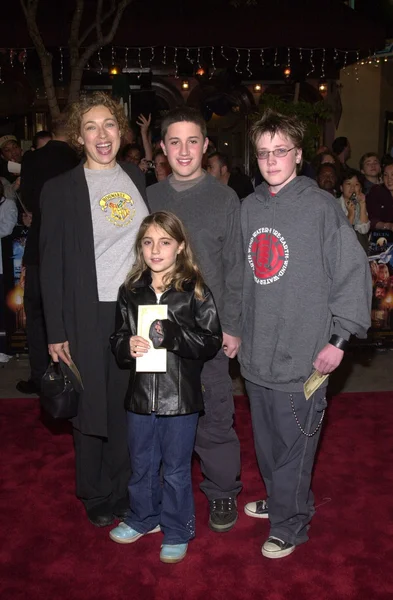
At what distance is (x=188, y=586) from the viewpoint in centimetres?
297

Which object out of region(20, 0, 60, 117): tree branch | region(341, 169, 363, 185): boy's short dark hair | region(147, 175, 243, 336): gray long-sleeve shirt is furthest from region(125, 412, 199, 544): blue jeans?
region(20, 0, 60, 117): tree branch

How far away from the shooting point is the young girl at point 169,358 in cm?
301

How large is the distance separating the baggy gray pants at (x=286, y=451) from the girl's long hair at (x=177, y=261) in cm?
62

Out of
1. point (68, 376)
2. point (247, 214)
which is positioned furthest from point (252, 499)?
point (247, 214)

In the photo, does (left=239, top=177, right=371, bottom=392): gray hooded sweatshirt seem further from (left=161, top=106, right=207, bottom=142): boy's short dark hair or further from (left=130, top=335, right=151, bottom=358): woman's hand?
(left=130, top=335, right=151, bottom=358): woman's hand

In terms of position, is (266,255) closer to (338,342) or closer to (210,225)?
(210,225)

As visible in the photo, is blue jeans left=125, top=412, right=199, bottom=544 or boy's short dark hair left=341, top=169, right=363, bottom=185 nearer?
blue jeans left=125, top=412, right=199, bottom=544

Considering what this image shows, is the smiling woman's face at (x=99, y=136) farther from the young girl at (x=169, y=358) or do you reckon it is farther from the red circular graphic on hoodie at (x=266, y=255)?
the red circular graphic on hoodie at (x=266, y=255)

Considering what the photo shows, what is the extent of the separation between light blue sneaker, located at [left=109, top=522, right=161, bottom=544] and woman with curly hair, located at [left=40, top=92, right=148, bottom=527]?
47 centimetres

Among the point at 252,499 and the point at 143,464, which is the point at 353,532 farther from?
the point at 143,464

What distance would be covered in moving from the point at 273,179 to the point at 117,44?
908 centimetres

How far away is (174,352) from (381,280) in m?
3.87

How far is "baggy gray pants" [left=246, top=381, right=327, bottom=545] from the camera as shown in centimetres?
312

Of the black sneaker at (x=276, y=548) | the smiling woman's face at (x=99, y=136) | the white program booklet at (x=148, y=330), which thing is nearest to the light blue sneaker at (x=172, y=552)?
the black sneaker at (x=276, y=548)
